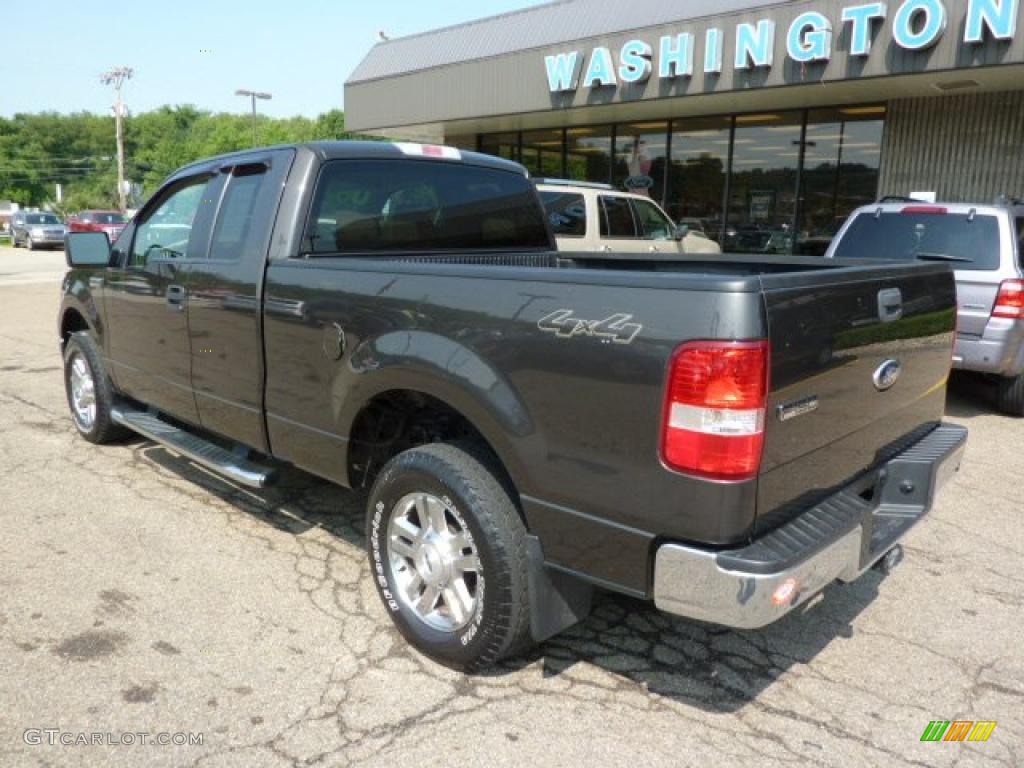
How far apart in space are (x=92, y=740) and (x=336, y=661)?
815 millimetres

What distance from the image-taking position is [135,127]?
101m

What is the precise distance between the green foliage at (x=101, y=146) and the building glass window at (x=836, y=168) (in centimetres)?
7386

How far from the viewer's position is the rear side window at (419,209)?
3.68 meters

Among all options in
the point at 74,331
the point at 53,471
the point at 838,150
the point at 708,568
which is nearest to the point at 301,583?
the point at 708,568

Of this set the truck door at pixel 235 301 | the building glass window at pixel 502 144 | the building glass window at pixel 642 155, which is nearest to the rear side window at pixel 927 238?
the truck door at pixel 235 301

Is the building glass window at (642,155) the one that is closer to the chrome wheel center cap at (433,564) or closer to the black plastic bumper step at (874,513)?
the black plastic bumper step at (874,513)

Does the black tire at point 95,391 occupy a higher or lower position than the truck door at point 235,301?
lower

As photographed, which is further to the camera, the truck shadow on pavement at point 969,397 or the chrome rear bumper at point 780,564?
the truck shadow on pavement at point 969,397

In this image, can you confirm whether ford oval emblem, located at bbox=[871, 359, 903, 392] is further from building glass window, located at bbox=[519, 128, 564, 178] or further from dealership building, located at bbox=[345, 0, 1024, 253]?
building glass window, located at bbox=[519, 128, 564, 178]

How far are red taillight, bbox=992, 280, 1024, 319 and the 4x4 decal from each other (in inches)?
204

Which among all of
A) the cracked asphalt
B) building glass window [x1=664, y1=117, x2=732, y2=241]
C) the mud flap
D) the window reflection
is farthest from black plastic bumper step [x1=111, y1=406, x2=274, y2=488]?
building glass window [x1=664, y1=117, x2=732, y2=241]

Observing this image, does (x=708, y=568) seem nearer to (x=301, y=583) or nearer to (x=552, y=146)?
(x=301, y=583)

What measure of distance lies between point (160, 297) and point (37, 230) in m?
36.4

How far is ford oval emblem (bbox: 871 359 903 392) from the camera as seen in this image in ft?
9.11
